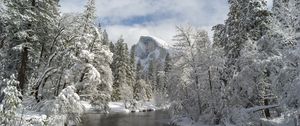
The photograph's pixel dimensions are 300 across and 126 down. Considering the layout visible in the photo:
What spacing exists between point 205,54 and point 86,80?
12.0 m

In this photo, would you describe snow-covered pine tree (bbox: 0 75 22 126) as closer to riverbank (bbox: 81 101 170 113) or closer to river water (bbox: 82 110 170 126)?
river water (bbox: 82 110 170 126)

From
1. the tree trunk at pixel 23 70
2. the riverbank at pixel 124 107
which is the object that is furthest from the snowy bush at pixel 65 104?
the riverbank at pixel 124 107

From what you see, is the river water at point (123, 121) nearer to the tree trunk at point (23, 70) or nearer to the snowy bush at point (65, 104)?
the snowy bush at point (65, 104)

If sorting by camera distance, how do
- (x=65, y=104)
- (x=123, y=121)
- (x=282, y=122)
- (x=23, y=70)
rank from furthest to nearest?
(x=123, y=121) → (x=23, y=70) → (x=65, y=104) → (x=282, y=122)

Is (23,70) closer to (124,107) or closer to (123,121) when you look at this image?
(123,121)

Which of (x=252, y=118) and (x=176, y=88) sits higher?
(x=176, y=88)

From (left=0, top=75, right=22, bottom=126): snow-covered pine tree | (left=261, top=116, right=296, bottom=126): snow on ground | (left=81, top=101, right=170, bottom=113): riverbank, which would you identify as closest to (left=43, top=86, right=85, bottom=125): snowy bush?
(left=0, top=75, right=22, bottom=126): snow-covered pine tree

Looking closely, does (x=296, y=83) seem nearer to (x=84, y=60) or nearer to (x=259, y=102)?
(x=259, y=102)

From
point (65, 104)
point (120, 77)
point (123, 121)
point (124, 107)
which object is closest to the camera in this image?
point (65, 104)

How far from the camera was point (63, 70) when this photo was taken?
25688mm

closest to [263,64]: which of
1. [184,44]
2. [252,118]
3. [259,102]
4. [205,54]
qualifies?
[252,118]

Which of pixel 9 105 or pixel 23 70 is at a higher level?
pixel 23 70

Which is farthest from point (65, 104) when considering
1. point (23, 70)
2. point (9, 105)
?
point (9, 105)

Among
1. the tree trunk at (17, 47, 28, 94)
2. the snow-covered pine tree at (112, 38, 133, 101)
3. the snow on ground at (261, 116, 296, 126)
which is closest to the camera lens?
the snow on ground at (261, 116, 296, 126)
